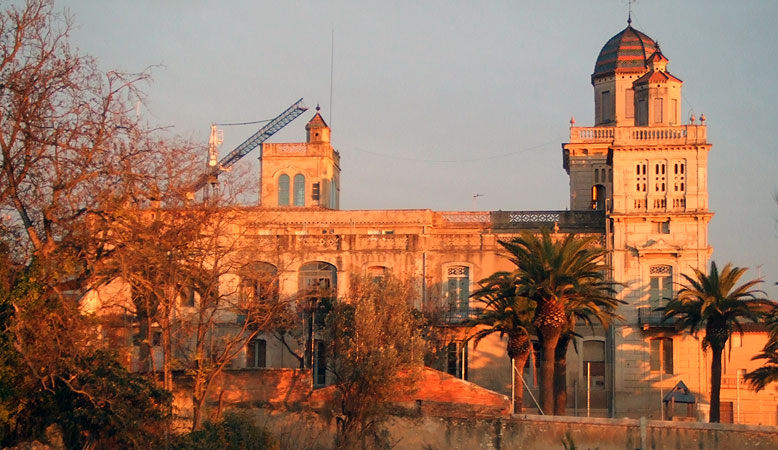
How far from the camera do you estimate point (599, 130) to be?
58.4 m

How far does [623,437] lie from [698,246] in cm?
1680

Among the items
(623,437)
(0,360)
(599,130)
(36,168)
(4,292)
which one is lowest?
(623,437)

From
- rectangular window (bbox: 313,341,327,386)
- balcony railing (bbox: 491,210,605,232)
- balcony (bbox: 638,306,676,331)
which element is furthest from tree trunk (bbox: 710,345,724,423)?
rectangular window (bbox: 313,341,327,386)

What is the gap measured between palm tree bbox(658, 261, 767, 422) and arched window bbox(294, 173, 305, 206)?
28.4m

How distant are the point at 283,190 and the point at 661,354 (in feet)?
89.8

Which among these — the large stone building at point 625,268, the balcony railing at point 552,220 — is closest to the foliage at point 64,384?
the large stone building at point 625,268

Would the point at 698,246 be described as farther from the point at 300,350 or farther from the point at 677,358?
the point at 300,350

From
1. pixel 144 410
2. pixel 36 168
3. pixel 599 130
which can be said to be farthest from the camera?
pixel 599 130

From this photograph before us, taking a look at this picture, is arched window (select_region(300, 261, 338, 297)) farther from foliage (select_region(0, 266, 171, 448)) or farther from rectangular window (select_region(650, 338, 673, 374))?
foliage (select_region(0, 266, 171, 448))

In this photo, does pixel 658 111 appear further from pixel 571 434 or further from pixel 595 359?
pixel 571 434

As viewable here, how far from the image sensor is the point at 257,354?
50.8 m

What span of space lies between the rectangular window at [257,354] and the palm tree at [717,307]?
60.0 feet

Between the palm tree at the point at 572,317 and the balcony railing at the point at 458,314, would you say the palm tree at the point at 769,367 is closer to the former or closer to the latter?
the palm tree at the point at 572,317

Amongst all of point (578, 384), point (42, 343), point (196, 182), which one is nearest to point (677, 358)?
point (578, 384)
